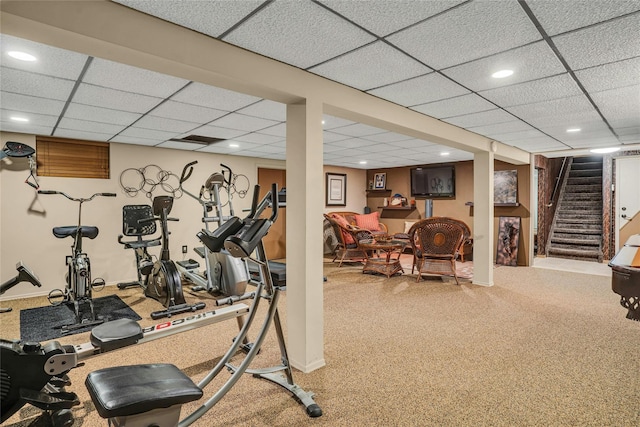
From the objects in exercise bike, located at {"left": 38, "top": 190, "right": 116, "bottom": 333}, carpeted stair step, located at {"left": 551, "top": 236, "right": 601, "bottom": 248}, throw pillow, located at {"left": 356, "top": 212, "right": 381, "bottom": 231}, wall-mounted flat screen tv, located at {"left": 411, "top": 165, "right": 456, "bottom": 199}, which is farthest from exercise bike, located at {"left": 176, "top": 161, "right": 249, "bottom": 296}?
carpeted stair step, located at {"left": 551, "top": 236, "right": 601, "bottom": 248}

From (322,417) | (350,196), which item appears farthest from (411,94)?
(350,196)

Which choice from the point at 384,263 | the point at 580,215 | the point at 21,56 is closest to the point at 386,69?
the point at 21,56

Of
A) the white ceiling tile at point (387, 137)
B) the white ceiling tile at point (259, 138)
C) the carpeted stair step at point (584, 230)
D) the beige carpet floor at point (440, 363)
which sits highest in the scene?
the white ceiling tile at point (387, 137)

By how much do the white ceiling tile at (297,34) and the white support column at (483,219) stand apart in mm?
3808

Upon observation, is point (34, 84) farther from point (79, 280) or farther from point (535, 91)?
point (535, 91)

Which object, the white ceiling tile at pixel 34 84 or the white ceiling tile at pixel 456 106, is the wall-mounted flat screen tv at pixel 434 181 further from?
the white ceiling tile at pixel 34 84

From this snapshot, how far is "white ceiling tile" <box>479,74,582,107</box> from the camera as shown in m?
2.76

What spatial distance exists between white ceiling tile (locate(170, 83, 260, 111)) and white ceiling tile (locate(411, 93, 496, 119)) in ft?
5.52

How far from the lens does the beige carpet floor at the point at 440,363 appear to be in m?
2.03

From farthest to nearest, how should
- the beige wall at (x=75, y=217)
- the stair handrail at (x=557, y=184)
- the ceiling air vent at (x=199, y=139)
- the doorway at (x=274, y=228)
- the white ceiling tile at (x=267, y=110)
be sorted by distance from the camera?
the stair handrail at (x=557, y=184), the doorway at (x=274, y=228), the ceiling air vent at (x=199, y=139), the beige wall at (x=75, y=217), the white ceiling tile at (x=267, y=110)

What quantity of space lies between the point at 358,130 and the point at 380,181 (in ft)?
16.0

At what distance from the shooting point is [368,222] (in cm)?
870

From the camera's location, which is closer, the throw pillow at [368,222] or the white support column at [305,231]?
the white support column at [305,231]

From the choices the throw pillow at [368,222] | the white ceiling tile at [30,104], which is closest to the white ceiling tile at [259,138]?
the white ceiling tile at [30,104]
